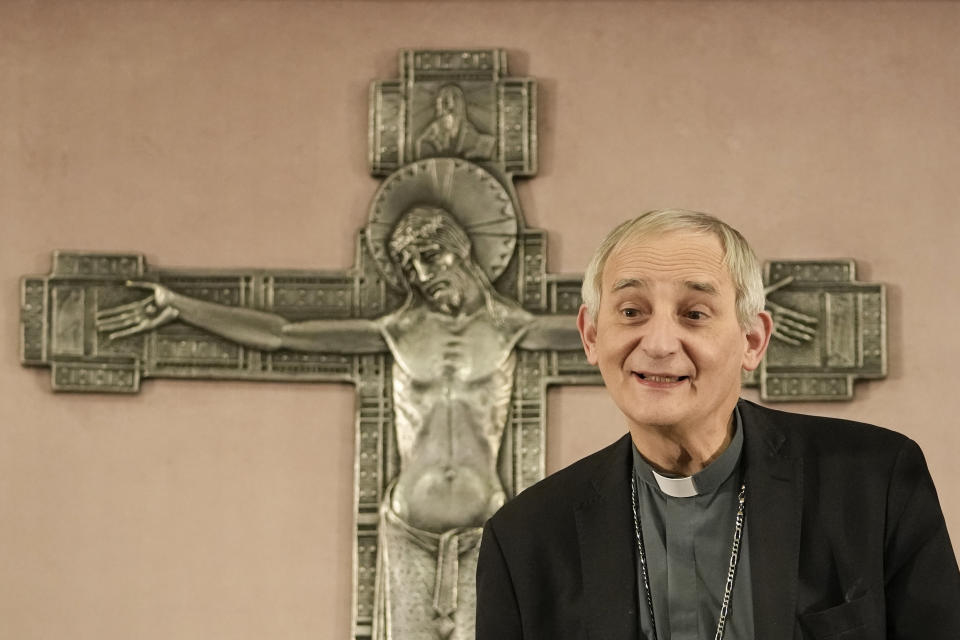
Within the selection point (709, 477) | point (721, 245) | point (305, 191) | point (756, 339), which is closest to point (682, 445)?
point (709, 477)

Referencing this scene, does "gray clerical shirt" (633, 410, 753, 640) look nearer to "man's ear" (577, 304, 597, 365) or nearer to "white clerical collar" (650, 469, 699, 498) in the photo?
"white clerical collar" (650, 469, 699, 498)

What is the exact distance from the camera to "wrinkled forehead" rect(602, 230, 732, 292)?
5.71ft

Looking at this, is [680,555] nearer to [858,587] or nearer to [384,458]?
[858,587]

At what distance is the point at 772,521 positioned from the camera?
1.75 metres

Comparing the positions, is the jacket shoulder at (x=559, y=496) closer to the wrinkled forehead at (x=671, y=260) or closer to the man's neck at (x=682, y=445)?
the man's neck at (x=682, y=445)

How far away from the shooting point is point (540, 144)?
3.77 meters

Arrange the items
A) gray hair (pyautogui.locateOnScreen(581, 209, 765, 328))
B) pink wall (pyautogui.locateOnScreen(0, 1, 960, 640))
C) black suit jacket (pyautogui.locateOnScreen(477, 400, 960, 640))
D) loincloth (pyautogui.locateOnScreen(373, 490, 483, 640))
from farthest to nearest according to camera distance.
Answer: pink wall (pyautogui.locateOnScreen(0, 1, 960, 640))
loincloth (pyautogui.locateOnScreen(373, 490, 483, 640))
gray hair (pyautogui.locateOnScreen(581, 209, 765, 328))
black suit jacket (pyautogui.locateOnScreen(477, 400, 960, 640))

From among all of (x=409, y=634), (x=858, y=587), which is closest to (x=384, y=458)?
(x=409, y=634)

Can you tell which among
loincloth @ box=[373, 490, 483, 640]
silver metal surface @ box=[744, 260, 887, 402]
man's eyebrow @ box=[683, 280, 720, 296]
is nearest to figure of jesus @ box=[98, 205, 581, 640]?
loincloth @ box=[373, 490, 483, 640]

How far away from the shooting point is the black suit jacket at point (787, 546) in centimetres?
166

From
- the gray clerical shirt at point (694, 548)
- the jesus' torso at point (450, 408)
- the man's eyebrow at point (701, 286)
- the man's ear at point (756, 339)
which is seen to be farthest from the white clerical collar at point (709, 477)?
the jesus' torso at point (450, 408)

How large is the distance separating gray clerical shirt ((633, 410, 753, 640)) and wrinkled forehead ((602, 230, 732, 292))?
245 millimetres

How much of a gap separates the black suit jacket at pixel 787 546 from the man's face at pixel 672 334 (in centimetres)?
14

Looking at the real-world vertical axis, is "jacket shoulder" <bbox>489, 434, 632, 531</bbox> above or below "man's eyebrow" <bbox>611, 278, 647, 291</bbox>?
below
